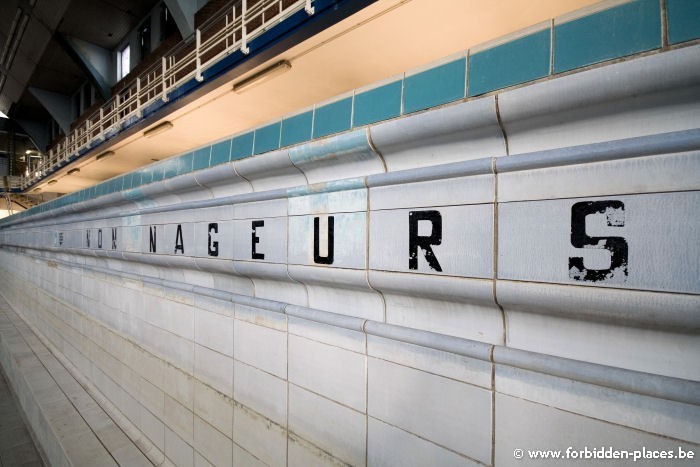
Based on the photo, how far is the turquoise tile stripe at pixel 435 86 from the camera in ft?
4.80

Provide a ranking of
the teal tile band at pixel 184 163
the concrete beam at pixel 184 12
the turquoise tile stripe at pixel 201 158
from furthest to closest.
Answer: the concrete beam at pixel 184 12, the teal tile band at pixel 184 163, the turquoise tile stripe at pixel 201 158

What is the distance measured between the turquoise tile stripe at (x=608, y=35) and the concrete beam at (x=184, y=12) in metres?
10.2

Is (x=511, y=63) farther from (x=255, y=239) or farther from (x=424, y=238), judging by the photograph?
(x=255, y=239)

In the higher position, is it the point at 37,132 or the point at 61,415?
the point at 37,132

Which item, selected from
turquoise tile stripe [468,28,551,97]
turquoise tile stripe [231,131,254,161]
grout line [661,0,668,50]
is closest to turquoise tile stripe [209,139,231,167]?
turquoise tile stripe [231,131,254,161]

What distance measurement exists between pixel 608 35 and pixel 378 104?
991 mm

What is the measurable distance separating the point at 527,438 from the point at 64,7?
666 inches

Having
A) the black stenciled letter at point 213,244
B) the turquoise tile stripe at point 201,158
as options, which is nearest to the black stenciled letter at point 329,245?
the black stenciled letter at point 213,244

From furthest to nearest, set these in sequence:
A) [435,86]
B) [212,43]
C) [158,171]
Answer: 1. [212,43]
2. [158,171]
3. [435,86]

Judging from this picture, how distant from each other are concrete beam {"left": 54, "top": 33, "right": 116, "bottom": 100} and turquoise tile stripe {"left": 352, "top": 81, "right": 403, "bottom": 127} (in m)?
17.1

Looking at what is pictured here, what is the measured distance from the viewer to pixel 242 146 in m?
2.59

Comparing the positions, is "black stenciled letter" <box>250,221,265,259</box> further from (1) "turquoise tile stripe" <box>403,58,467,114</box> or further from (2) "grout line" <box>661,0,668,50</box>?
(2) "grout line" <box>661,0,668,50</box>

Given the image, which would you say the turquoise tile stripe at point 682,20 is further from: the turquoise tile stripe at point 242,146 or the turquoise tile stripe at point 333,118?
the turquoise tile stripe at point 242,146

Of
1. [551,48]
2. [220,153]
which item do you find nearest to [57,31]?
[220,153]
